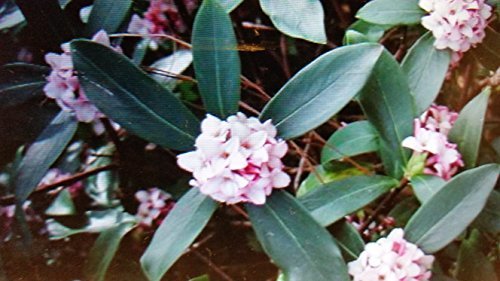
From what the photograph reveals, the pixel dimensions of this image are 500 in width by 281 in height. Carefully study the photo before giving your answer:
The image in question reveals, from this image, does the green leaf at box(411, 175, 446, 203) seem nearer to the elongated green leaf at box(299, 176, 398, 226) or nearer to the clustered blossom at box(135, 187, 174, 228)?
the elongated green leaf at box(299, 176, 398, 226)

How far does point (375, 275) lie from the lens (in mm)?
1042

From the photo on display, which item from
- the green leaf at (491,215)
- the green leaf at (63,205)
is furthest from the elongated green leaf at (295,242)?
the green leaf at (63,205)

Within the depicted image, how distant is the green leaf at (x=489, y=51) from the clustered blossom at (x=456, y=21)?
27 mm

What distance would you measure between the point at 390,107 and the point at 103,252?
0.53 metres

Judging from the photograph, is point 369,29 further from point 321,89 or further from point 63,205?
point 63,205

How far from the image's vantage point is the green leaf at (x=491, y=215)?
3.70 feet

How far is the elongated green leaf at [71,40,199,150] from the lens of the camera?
3.32 ft

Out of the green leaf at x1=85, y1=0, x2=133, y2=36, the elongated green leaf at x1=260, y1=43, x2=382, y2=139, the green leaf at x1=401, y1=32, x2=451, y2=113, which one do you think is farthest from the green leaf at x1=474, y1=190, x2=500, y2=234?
the green leaf at x1=85, y1=0, x2=133, y2=36

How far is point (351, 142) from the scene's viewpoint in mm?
1175

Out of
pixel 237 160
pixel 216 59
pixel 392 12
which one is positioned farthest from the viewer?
pixel 392 12

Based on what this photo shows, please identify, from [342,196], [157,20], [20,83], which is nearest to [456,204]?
[342,196]

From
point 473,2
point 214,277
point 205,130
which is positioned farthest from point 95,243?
point 473,2

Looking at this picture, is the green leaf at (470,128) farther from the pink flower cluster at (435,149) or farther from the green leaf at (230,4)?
the green leaf at (230,4)

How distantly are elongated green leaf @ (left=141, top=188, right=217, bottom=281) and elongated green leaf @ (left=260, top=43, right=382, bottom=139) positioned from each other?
0.51ft
